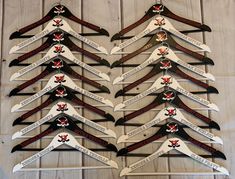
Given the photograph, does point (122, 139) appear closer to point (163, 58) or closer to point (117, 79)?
point (117, 79)

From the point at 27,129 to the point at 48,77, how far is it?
0.64 feet

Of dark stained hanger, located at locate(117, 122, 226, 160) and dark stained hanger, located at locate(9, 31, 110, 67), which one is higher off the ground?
dark stained hanger, located at locate(9, 31, 110, 67)

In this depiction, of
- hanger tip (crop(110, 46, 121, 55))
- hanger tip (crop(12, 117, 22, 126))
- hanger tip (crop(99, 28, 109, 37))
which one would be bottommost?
hanger tip (crop(12, 117, 22, 126))

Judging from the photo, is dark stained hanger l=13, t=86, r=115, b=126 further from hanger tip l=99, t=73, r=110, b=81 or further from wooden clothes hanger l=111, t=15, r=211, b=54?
wooden clothes hanger l=111, t=15, r=211, b=54

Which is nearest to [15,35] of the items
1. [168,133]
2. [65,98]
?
[65,98]

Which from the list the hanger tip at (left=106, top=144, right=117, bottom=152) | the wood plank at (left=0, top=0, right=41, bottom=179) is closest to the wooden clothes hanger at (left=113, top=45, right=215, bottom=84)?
the hanger tip at (left=106, top=144, right=117, bottom=152)

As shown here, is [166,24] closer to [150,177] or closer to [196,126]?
[196,126]

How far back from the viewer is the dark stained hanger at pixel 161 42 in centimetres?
106

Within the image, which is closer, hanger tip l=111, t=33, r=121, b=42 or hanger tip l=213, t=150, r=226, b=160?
hanger tip l=213, t=150, r=226, b=160

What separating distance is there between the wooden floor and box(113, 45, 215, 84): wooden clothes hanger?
2 cm

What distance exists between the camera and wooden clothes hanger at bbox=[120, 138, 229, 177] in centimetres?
97

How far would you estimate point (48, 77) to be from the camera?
1069 mm

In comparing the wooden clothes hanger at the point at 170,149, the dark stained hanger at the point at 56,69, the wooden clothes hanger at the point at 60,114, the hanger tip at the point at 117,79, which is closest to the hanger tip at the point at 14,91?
the dark stained hanger at the point at 56,69

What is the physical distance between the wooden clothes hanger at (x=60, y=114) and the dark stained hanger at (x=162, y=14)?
0.30 metres
